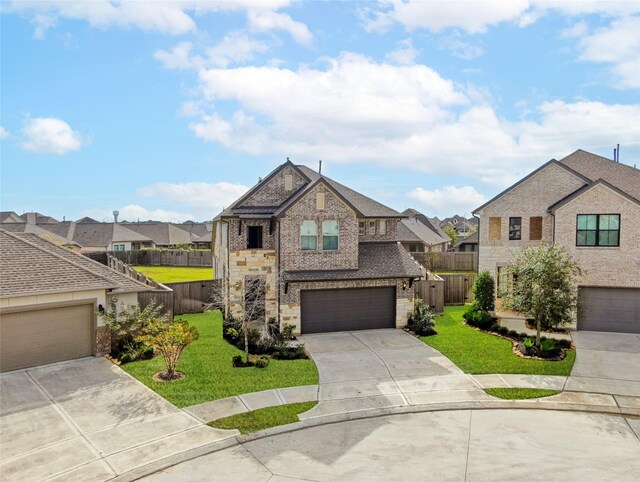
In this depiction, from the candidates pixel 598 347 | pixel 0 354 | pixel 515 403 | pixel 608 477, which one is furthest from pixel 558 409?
pixel 0 354

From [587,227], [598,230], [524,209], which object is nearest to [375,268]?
[524,209]

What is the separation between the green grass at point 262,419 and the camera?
A: 35.7ft

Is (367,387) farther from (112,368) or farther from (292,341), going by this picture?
(112,368)

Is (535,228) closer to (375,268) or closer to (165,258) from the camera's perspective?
(375,268)

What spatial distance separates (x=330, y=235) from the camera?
2025cm

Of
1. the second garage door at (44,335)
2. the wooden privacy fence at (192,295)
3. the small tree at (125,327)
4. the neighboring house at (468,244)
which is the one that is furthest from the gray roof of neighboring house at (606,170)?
the neighboring house at (468,244)

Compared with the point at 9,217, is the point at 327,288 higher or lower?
lower

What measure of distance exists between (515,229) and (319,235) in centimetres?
990

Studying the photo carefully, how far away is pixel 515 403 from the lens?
41.0 ft

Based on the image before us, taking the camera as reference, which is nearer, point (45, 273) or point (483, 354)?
point (45, 273)

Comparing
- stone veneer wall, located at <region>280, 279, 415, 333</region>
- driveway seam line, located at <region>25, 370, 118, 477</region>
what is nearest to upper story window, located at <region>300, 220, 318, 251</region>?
stone veneer wall, located at <region>280, 279, 415, 333</region>

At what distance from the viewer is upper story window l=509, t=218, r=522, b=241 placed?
2239 cm

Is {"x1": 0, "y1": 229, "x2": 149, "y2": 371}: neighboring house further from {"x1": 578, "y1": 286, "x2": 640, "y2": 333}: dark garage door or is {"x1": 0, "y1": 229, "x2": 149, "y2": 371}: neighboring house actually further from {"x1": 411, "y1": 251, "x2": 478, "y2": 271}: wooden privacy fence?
{"x1": 411, "y1": 251, "x2": 478, "y2": 271}: wooden privacy fence

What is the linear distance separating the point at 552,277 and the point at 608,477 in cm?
917
